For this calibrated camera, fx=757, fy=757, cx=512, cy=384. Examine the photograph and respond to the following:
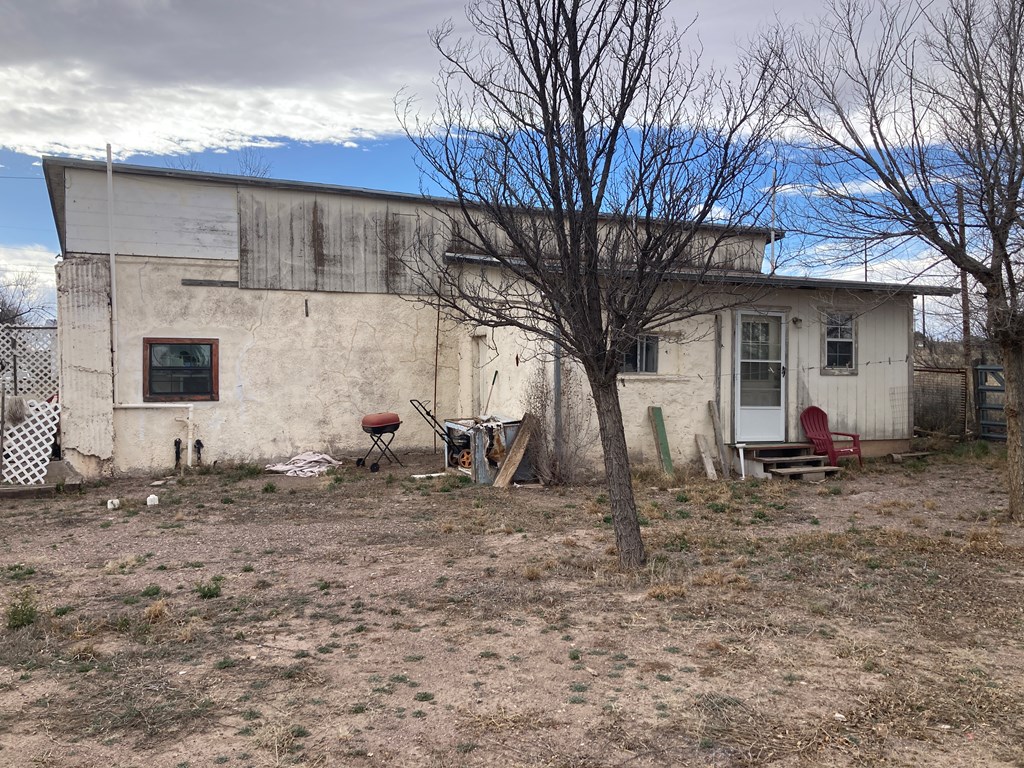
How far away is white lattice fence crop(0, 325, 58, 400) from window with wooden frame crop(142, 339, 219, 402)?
2.57m

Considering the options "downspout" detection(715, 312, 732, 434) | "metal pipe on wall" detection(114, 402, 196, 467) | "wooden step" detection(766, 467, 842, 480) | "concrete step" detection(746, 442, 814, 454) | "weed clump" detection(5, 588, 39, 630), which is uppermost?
"downspout" detection(715, 312, 732, 434)

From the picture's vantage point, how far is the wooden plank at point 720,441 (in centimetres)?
1114

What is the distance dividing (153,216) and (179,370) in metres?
2.36

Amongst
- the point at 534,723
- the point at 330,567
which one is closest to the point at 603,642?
the point at 534,723

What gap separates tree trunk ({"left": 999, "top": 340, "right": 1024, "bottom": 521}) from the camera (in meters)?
7.42

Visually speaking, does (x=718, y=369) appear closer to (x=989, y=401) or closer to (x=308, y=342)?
(x=989, y=401)

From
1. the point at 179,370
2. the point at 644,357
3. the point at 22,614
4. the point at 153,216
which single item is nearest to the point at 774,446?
the point at 644,357

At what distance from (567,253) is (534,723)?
3.18m

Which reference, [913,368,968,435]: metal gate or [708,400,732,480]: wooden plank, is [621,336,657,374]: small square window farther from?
[913,368,968,435]: metal gate

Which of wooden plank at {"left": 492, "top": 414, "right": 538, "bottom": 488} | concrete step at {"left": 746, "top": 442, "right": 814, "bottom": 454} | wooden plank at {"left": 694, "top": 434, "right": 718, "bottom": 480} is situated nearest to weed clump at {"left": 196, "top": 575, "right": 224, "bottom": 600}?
wooden plank at {"left": 492, "top": 414, "right": 538, "bottom": 488}

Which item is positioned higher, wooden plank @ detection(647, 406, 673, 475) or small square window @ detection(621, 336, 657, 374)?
small square window @ detection(621, 336, 657, 374)

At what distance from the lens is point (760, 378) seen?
1163cm

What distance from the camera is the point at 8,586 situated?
221 inches

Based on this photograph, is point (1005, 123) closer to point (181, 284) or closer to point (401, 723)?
point (401, 723)
